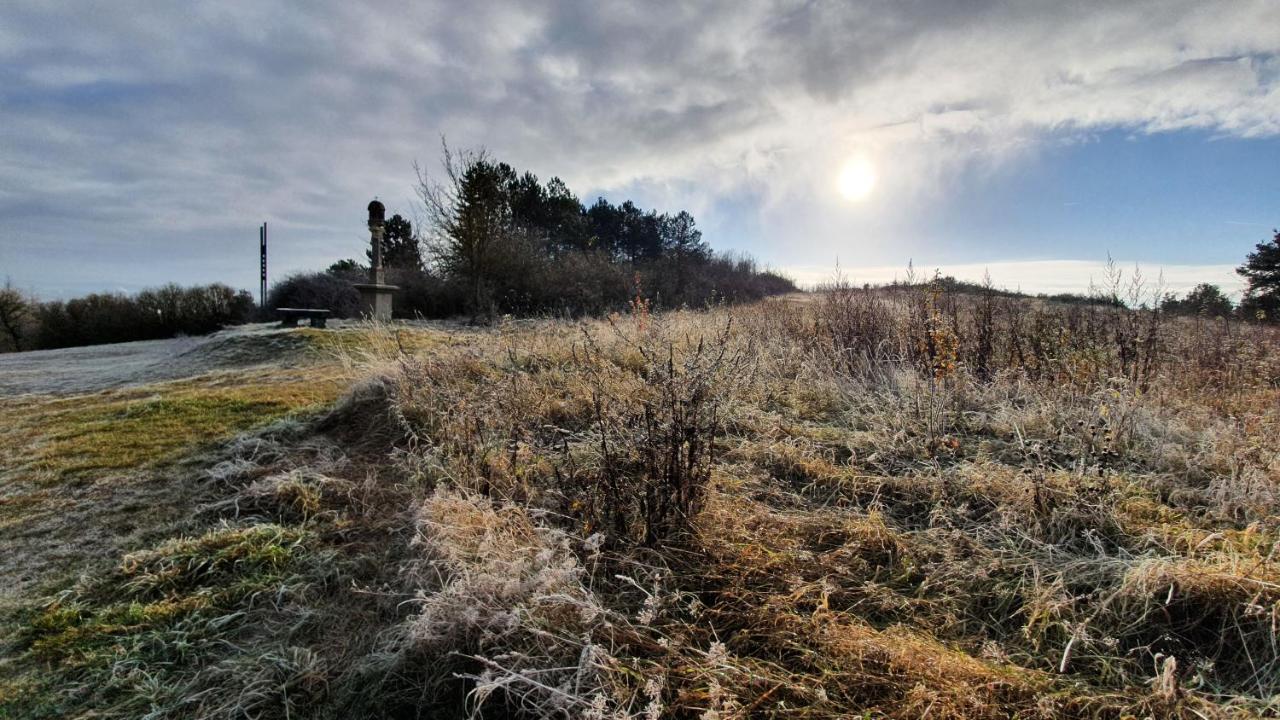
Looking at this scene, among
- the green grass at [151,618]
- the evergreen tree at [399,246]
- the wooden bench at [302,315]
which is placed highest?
the evergreen tree at [399,246]

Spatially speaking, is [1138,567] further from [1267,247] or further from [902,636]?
[1267,247]

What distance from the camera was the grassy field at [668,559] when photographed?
1.70 metres

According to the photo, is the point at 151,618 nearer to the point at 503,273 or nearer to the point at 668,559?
the point at 668,559

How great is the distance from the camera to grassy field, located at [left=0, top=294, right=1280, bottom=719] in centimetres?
170

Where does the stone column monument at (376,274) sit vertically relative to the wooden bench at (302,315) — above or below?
above

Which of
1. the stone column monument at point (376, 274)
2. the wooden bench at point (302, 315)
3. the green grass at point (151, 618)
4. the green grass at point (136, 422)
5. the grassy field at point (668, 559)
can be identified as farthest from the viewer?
the stone column monument at point (376, 274)

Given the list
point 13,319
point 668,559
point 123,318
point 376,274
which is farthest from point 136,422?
point 13,319

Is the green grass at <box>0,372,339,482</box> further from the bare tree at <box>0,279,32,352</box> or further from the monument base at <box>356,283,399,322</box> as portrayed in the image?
the bare tree at <box>0,279,32,352</box>

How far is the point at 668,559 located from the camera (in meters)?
2.29

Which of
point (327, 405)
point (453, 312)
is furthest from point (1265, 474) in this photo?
point (453, 312)

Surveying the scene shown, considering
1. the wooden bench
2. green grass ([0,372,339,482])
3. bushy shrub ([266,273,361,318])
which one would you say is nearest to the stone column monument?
the wooden bench

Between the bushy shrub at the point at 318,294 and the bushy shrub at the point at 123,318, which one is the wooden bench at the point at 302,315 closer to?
the bushy shrub at the point at 318,294

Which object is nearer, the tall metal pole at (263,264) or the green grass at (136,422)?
the green grass at (136,422)

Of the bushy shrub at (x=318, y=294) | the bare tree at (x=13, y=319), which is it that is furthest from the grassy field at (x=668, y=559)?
the bare tree at (x=13, y=319)
